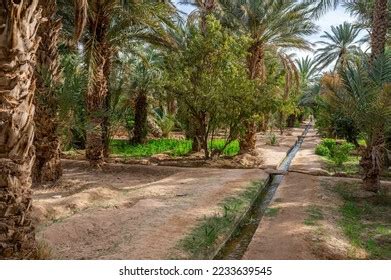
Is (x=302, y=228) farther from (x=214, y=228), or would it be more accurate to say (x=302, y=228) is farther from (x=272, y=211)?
(x=214, y=228)

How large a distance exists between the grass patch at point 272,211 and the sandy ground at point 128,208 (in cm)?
99

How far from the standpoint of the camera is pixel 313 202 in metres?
8.70

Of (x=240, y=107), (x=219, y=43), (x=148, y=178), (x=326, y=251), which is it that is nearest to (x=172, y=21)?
(x=219, y=43)

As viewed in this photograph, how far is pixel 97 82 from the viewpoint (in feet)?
39.4

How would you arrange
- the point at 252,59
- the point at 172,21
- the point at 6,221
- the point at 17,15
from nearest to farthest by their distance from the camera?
1. the point at 17,15
2. the point at 6,221
3. the point at 172,21
4. the point at 252,59

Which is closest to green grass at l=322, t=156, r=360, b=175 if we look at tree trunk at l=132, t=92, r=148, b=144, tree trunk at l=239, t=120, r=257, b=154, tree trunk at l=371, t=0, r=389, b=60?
tree trunk at l=239, t=120, r=257, b=154

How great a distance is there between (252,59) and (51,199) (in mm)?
10922

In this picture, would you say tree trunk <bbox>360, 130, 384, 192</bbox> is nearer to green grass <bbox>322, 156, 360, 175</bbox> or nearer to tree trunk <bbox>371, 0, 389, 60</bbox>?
tree trunk <bbox>371, 0, 389, 60</bbox>

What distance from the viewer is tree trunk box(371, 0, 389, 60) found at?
1083cm

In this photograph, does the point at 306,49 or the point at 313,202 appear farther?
the point at 306,49

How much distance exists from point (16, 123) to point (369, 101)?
7877 millimetres

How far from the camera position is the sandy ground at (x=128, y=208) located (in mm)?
5773

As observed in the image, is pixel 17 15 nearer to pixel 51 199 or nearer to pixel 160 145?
pixel 51 199

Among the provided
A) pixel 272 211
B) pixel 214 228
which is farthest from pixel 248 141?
pixel 214 228
